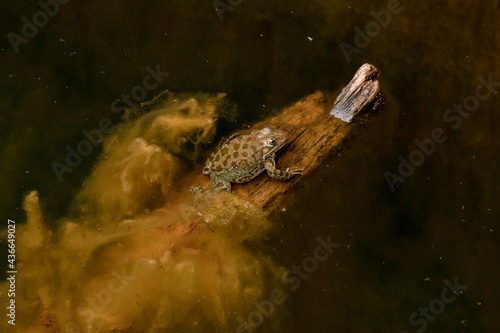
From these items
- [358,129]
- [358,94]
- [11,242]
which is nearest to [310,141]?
[358,129]

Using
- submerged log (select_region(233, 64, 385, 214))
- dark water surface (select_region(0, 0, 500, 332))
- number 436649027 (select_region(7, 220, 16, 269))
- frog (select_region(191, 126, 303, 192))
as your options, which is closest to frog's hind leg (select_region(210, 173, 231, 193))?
frog (select_region(191, 126, 303, 192))

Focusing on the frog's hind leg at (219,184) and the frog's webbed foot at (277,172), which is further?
the frog's hind leg at (219,184)

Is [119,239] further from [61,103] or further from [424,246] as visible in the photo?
[424,246]

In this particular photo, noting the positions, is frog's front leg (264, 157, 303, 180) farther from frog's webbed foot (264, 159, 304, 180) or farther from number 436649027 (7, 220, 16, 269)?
number 436649027 (7, 220, 16, 269)

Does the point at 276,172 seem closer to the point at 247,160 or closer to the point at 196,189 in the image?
the point at 247,160

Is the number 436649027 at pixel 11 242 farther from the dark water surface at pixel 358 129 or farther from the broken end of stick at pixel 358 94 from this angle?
the broken end of stick at pixel 358 94

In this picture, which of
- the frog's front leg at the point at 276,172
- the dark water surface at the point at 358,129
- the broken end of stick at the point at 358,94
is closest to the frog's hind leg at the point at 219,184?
the frog's front leg at the point at 276,172
